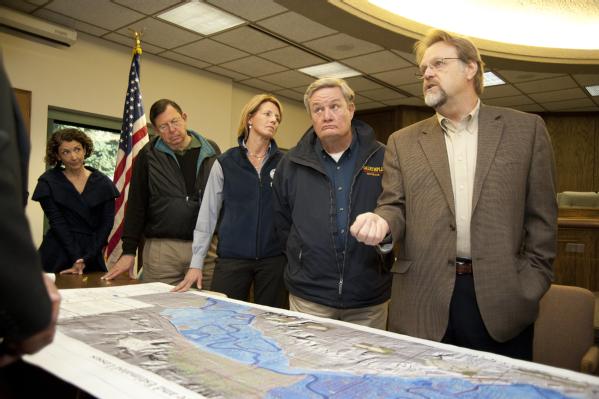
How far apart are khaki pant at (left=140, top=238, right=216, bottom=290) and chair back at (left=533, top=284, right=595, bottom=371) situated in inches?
59.2

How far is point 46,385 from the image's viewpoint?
861mm

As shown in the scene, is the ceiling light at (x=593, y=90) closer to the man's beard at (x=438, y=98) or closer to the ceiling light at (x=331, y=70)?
the ceiling light at (x=331, y=70)

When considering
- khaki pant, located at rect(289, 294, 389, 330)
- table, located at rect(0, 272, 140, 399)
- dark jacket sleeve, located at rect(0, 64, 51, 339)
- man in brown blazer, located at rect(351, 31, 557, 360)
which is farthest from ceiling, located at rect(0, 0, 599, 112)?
dark jacket sleeve, located at rect(0, 64, 51, 339)

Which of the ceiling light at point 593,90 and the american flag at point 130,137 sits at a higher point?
the ceiling light at point 593,90

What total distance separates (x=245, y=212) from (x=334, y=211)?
1.96ft

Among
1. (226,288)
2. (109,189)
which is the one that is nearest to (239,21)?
(109,189)

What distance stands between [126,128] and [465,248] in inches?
135

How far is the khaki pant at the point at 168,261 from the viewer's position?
2.33 meters

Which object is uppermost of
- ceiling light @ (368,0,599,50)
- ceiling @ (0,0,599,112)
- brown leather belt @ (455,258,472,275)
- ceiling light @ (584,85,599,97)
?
ceiling light @ (368,0,599,50)

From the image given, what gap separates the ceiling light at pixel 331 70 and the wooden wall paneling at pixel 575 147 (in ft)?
14.7

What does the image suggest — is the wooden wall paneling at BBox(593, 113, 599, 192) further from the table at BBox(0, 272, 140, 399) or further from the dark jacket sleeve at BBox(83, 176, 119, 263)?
the table at BBox(0, 272, 140, 399)

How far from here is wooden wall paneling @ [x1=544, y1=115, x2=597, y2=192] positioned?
8383mm

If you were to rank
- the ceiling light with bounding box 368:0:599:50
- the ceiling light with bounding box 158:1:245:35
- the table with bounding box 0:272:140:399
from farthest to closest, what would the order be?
the ceiling light with bounding box 368:0:599:50
the ceiling light with bounding box 158:1:245:35
the table with bounding box 0:272:140:399

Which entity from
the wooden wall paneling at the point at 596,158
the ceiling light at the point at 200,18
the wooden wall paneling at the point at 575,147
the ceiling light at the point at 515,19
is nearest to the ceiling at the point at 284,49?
the ceiling light at the point at 200,18
